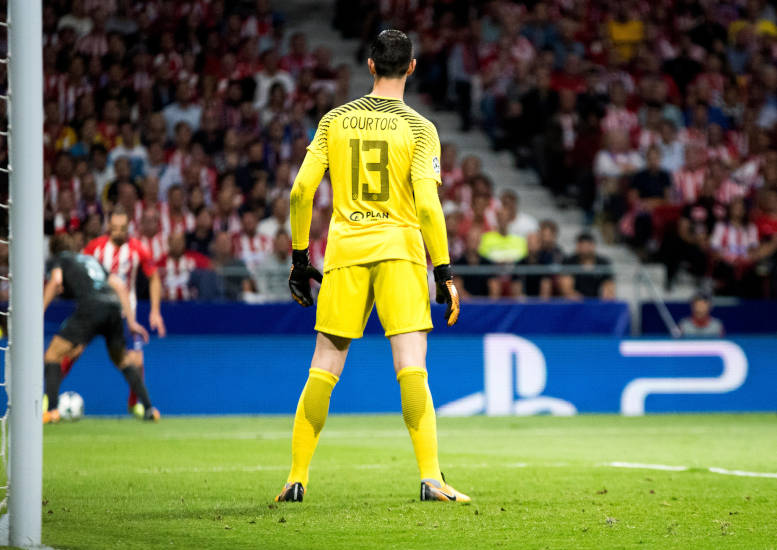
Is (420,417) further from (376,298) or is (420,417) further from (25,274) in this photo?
(25,274)

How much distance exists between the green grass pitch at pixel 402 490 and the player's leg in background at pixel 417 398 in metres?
0.23

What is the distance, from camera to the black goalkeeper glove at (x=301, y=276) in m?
6.44

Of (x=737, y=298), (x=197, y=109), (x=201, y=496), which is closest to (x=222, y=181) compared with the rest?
(x=197, y=109)

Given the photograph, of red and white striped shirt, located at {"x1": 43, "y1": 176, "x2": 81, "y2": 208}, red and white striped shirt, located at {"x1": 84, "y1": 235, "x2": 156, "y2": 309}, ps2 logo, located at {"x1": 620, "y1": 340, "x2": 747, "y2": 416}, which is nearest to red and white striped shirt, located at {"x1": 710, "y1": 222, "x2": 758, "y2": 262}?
ps2 logo, located at {"x1": 620, "y1": 340, "x2": 747, "y2": 416}

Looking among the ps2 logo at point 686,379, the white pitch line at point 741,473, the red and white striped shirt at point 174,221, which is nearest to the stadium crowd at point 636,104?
the ps2 logo at point 686,379

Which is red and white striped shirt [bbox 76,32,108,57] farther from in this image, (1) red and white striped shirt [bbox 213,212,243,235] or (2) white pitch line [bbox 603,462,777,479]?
(2) white pitch line [bbox 603,462,777,479]

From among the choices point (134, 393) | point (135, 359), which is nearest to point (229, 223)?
point (135, 359)

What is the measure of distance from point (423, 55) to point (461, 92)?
86 centimetres

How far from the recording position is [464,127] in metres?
20.2

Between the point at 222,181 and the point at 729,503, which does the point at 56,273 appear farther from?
the point at 729,503

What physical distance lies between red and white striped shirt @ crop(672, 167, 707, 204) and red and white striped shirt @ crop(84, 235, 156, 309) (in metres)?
8.43

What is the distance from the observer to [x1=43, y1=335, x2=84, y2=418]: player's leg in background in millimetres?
12289

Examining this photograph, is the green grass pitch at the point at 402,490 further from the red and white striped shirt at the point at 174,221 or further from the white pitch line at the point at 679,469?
the red and white striped shirt at the point at 174,221

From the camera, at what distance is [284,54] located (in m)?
20.0
